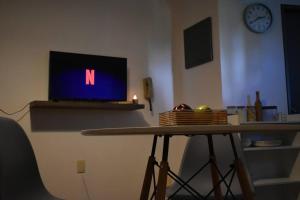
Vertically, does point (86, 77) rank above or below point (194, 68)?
below

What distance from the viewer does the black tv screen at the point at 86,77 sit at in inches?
123

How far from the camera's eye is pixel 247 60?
3602 millimetres

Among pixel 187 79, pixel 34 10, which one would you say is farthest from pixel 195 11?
pixel 34 10

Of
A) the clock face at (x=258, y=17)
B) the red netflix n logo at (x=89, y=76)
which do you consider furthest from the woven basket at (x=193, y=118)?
the clock face at (x=258, y=17)

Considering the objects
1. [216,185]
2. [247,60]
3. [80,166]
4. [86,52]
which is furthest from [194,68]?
[216,185]

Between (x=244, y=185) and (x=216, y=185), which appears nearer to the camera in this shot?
(x=244, y=185)

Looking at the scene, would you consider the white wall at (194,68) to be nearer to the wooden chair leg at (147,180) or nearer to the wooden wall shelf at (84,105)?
the wooden wall shelf at (84,105)

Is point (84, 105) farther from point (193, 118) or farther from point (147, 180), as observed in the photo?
point (193, 118)

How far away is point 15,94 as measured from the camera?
3051 millimetres

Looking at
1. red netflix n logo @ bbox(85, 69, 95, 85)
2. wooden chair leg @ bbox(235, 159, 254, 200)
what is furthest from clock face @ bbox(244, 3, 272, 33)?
wooden chair leg @ bbox(235, 159, 254, 200)

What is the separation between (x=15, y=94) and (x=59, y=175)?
89 centimetres

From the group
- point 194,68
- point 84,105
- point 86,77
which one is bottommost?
point 84,105

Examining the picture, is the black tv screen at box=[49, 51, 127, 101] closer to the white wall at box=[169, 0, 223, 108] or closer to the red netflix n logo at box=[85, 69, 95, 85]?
the red netflix n logo at box=[85, 69, 95, 85]

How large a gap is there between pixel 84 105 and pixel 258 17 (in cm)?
222
